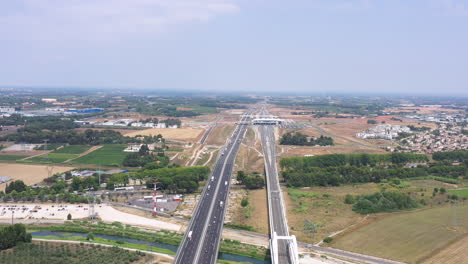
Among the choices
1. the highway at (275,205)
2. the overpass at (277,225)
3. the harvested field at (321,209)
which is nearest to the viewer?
the overpass at (277,225)

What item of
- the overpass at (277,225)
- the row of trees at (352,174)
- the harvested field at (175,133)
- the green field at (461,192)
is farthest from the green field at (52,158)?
the green field at (461,192)

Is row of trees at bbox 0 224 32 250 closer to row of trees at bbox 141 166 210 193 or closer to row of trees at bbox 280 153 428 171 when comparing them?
row of trees at bbox 141 166 210 193

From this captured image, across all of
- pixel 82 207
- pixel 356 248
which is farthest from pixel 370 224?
pixel 82 207

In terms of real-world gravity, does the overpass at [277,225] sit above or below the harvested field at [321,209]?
above

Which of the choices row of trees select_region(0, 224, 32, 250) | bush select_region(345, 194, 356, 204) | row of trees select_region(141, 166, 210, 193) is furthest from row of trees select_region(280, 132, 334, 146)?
row of trees select_region(0, 224, 32, 250)

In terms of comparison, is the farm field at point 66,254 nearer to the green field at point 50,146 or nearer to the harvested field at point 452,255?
the harvested field at point 452,255
